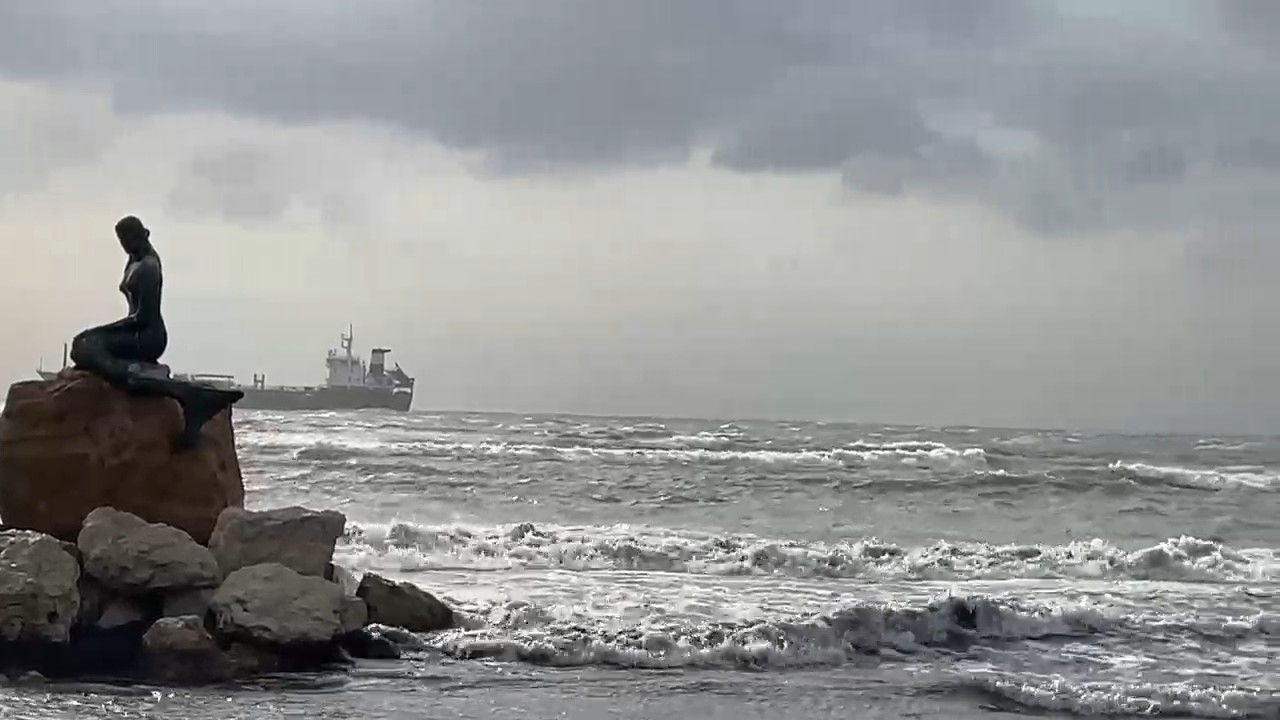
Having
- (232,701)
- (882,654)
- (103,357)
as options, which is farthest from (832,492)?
(232,701)

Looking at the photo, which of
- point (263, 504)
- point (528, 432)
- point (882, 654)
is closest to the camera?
point (882, 654)

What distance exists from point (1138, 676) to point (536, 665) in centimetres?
440

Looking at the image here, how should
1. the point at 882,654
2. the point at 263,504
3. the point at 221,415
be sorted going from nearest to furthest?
the point at 882,654
the point at 221,415
the point at 263,504

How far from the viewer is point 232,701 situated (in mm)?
7285

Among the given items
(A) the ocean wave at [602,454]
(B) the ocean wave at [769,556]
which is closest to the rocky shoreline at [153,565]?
(B) the ocean wave at [769,556]

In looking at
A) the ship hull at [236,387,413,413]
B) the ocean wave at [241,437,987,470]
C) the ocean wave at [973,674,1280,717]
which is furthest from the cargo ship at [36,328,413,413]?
the ocean wave at [973,674,1280,717]

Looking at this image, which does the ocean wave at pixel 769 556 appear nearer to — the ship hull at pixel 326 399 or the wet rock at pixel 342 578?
the wet rock at pixel 342 578

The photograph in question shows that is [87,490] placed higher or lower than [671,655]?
higher

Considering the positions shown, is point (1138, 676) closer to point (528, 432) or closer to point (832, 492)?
point (832, 492)

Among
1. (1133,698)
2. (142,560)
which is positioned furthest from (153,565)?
(1133,698)

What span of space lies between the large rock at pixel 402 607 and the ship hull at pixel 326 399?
6257cm

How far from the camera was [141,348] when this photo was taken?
10469 millimetres

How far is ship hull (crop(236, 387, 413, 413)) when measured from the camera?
7100 centimetres

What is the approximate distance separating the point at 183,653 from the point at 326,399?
6619 cm
